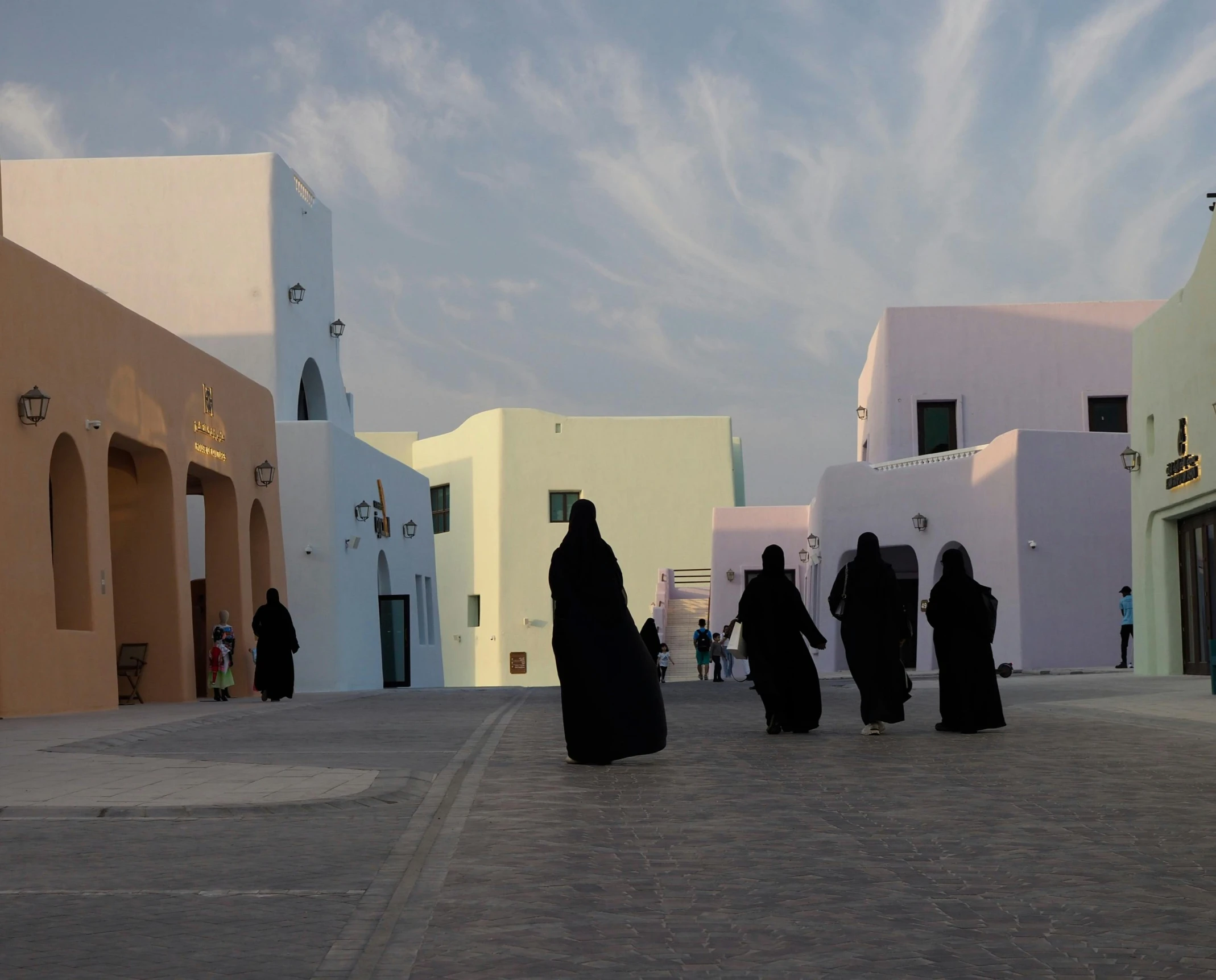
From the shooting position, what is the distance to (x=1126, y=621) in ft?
89.4

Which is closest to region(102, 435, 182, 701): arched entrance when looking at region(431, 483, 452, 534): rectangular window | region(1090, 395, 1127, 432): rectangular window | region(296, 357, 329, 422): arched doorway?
A: region(296, 357, 329, 422): arched doorway

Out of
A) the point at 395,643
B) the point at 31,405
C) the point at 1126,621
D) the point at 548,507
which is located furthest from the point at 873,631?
the point at 548,507

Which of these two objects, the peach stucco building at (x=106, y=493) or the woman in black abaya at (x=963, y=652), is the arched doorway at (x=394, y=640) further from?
the woman in black abaya at (x=963, y=652)

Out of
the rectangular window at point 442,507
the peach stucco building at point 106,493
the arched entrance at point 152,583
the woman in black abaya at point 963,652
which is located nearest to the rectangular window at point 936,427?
the peach stucco building at point 106,493

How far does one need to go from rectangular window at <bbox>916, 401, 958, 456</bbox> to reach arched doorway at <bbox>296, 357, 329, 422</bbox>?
46.1 ft

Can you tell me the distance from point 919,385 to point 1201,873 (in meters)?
32.5

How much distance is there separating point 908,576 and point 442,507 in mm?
20908

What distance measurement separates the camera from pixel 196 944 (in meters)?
4.89

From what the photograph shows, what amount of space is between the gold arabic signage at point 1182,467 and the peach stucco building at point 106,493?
1435cm

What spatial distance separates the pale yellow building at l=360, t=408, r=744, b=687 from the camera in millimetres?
53844

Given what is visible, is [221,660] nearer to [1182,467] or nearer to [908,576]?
[1182,467]

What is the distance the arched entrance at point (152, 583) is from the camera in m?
23.0

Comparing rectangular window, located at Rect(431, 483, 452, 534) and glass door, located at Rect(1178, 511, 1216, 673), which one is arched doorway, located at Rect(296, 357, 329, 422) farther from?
glass door, located at Rect(1178, 511, 1216, 673)

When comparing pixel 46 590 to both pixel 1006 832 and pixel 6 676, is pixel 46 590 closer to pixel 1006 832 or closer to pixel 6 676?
pixel 6 676
